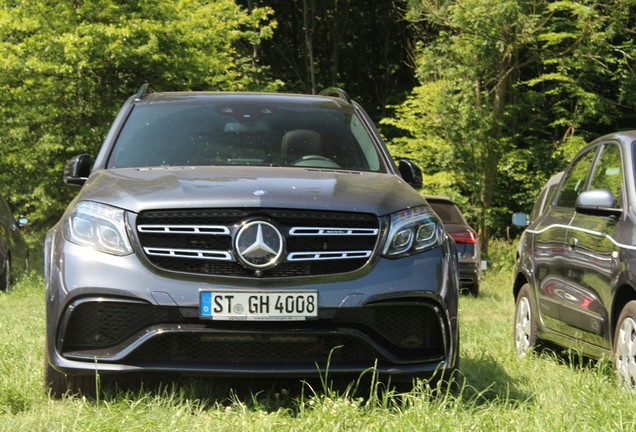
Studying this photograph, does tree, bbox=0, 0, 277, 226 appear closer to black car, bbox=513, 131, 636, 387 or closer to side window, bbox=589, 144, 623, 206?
black car, bbox=513, 131, 636, 387

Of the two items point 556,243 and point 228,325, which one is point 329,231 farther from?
point 556,243

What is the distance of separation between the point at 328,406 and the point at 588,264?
8.24ft

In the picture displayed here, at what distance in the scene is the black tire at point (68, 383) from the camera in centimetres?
549

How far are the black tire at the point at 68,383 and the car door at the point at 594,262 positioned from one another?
289 cm

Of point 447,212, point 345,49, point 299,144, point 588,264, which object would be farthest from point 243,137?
point 345,49

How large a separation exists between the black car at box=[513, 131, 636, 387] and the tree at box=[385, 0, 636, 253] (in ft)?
52.4

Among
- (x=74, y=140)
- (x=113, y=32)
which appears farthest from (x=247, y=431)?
(x=74, y=140)

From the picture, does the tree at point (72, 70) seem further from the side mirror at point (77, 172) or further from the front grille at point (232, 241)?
the front grille at point (232, 241)

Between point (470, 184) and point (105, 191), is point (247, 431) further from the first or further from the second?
point (470, 184)

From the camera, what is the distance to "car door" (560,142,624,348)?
651 centimetres

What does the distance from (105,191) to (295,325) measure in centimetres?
115

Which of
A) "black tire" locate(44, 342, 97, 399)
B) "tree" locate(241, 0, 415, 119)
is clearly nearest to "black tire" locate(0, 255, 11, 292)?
"black tire" locate(44, 342, 97, 399)

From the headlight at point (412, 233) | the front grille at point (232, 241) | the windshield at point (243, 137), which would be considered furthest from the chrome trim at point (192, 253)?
the windshield at point (243, 137)

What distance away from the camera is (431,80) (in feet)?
93.2
